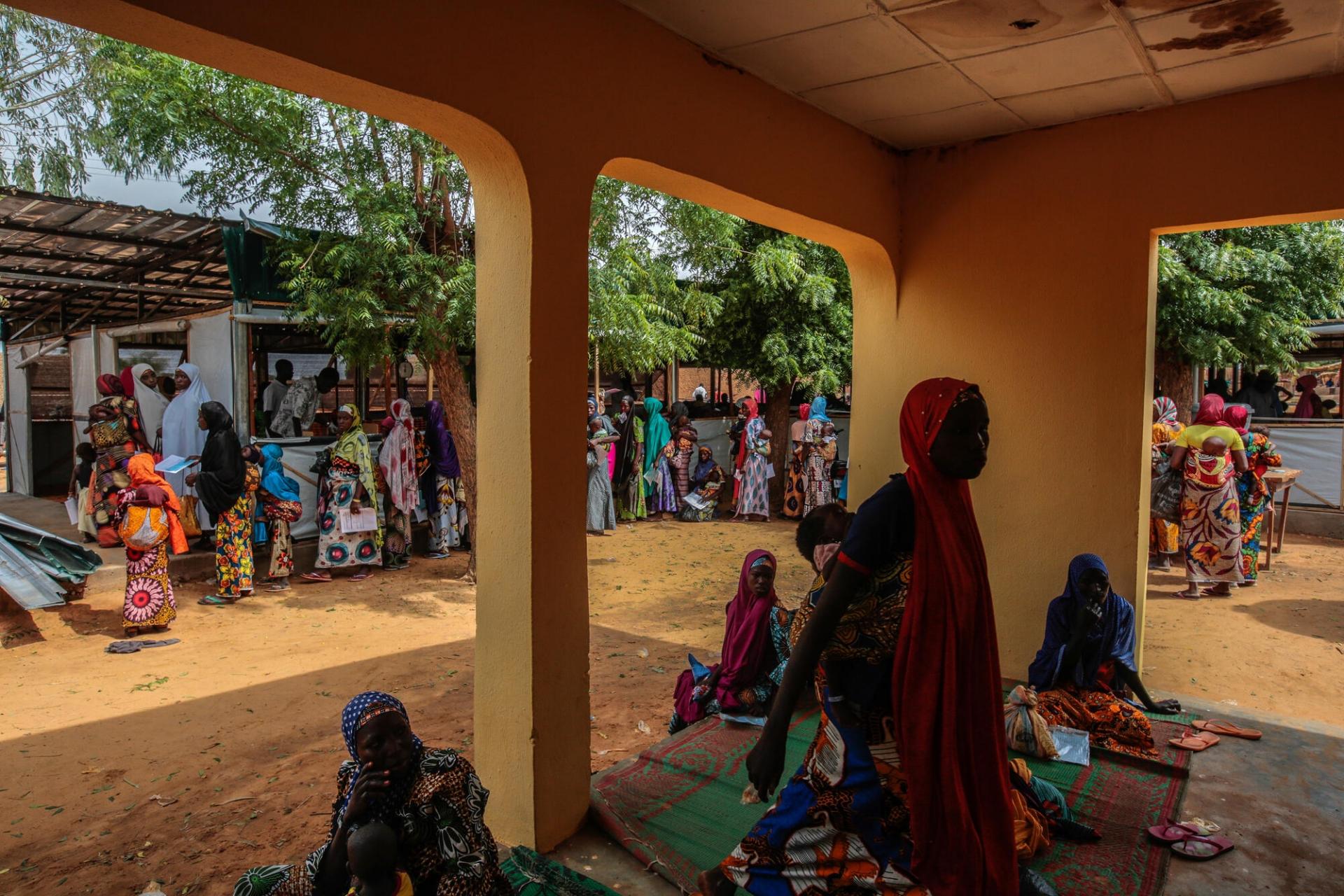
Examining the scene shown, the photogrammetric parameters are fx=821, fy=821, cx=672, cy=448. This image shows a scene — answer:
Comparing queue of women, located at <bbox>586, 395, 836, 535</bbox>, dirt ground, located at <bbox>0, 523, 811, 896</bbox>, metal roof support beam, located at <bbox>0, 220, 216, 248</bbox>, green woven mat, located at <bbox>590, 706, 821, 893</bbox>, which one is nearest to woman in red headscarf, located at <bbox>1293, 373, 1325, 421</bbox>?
queue of women, located at <bbox>586, 395, 836, 535</bbox>

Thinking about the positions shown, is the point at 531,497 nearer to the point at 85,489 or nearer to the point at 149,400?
the point at 85,489

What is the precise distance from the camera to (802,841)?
241 cm

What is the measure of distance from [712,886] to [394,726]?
1110mm

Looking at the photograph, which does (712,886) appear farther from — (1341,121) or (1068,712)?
(1341,121)

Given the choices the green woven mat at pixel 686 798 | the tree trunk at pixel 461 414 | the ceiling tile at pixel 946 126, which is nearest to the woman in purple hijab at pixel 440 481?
the tree trunk at pixel 461 414

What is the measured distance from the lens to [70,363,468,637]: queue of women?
683cm

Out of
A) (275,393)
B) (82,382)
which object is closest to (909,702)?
(275,393)

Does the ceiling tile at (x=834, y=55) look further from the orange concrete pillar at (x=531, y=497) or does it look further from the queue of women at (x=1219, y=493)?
the queue of women at (x=1219, y=493)

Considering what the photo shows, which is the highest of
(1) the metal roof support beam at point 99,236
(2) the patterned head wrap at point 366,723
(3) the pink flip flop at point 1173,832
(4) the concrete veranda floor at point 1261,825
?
(1) the metal roof support beam at point 99,236

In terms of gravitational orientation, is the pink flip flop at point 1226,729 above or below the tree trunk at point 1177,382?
below

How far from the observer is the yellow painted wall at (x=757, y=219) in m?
2.68

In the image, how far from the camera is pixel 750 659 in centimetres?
446

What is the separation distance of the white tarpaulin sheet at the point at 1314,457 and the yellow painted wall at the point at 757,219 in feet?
29.8

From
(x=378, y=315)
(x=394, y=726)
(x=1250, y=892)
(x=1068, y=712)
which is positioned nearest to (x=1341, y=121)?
(x=1068, y=712)
